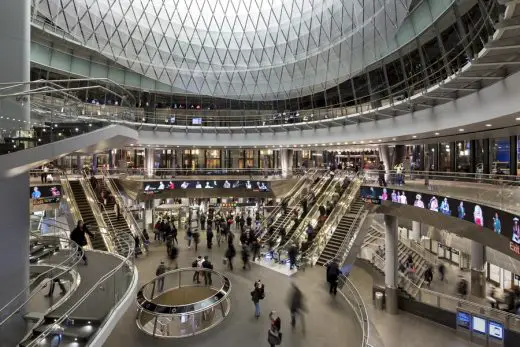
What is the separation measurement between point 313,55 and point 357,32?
644 cm

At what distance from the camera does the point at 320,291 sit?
15.0m

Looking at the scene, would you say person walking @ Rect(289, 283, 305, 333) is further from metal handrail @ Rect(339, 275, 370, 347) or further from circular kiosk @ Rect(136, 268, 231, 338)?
circular kiosk @ Rect(136, 268, 231, 338)

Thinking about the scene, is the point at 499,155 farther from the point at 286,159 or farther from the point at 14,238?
the point at 14,238

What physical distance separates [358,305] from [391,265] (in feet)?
24.3

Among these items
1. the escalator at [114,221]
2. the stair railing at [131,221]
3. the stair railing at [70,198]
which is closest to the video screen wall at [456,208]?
the stair railing at [131,221]

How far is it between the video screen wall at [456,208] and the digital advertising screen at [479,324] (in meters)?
4.98

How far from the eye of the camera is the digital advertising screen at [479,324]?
14406 mm

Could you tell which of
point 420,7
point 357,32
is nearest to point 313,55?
point 357,32

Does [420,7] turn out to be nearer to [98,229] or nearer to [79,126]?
[79,126]

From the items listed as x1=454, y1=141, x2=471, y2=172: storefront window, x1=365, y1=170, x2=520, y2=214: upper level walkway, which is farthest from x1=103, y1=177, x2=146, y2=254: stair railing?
x1=454, y1=141, x2=471, y2=172: storefront window

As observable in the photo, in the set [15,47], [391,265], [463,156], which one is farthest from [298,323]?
[463,156]

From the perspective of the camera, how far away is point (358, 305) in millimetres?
12375

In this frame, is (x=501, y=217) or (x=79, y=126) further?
(x=501, y=217)

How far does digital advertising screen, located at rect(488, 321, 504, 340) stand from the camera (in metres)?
14.0
